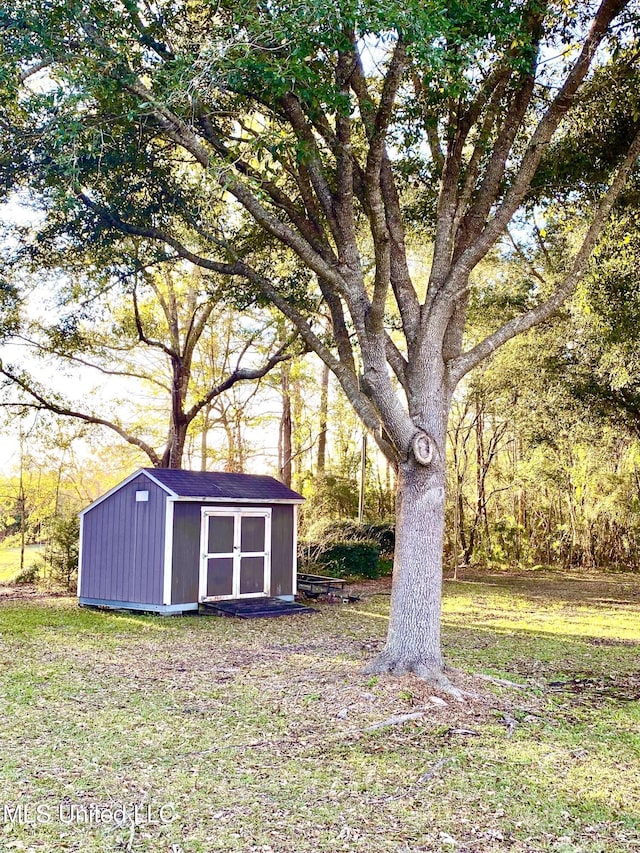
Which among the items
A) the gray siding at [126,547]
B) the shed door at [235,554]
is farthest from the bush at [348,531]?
the gray siding at [126,547]

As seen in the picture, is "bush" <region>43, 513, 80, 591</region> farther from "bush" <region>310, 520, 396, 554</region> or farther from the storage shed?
"bush" <region>310, 520, 396, 554</region>

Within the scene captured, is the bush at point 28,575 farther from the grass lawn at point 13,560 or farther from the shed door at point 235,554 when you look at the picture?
the shed door at point 235,554

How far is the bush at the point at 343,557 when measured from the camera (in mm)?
15258

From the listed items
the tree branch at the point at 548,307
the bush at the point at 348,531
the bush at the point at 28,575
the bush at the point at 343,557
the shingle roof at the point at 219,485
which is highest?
the tree branch at the point at 548,307

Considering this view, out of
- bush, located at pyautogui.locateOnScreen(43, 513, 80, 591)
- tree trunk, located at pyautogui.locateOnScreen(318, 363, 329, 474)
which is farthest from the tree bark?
tree trunk, located at pyautogui.locateOnScreen(318, 363, 329, 474)

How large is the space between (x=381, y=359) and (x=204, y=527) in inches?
221

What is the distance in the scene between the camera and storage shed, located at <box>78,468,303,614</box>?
1010 cm

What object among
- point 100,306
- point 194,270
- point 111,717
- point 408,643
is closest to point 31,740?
point 111,717

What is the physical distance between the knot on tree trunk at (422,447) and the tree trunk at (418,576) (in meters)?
0.11

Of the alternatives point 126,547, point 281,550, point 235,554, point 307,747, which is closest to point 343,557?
point 281,550

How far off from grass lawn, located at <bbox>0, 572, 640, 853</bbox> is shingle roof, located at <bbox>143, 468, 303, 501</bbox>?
2.65 m

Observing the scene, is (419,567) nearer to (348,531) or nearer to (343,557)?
(343,557)

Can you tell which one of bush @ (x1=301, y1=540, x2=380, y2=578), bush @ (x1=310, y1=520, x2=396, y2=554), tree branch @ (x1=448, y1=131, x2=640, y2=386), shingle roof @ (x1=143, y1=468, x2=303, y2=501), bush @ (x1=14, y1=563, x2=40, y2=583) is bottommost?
bush @ (x1=14, y1=563, x2=40, y2=583)

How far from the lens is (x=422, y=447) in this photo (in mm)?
5773
